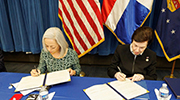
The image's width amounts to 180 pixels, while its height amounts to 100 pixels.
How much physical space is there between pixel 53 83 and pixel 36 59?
2.53 meters

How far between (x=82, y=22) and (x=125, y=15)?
86 cm

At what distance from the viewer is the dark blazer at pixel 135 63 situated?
1.38 metres

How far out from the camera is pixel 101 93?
102 cm

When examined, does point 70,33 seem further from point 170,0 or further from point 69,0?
point 170,0

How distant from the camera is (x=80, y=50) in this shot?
8.82 feet

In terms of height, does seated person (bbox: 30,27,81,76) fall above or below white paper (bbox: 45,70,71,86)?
above

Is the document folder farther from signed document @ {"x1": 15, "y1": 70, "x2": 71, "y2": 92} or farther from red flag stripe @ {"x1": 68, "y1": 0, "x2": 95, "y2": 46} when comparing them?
red flag stripe @ {"x1": 68, "y1": 0, "x2": 95, "y2": 46}

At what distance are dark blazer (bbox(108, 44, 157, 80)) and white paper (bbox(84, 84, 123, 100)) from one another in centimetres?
34

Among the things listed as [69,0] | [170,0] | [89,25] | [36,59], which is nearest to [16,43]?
[36,59]

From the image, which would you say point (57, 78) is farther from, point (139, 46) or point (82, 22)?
point (82, 22)

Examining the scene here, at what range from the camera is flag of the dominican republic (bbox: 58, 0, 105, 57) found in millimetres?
2419

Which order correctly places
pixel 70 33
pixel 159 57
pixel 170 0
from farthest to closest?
pixel 159 57, pixel 70 33, pixel 170 0

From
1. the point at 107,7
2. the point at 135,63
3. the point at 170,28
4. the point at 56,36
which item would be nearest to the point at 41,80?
the point at 56,36

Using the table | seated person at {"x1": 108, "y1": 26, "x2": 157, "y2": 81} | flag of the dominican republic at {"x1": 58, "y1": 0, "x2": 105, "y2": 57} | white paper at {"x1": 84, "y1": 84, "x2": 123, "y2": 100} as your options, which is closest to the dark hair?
seated person at {"x1": 108, "y1": 26, "x2": 157, "y2": 81}
